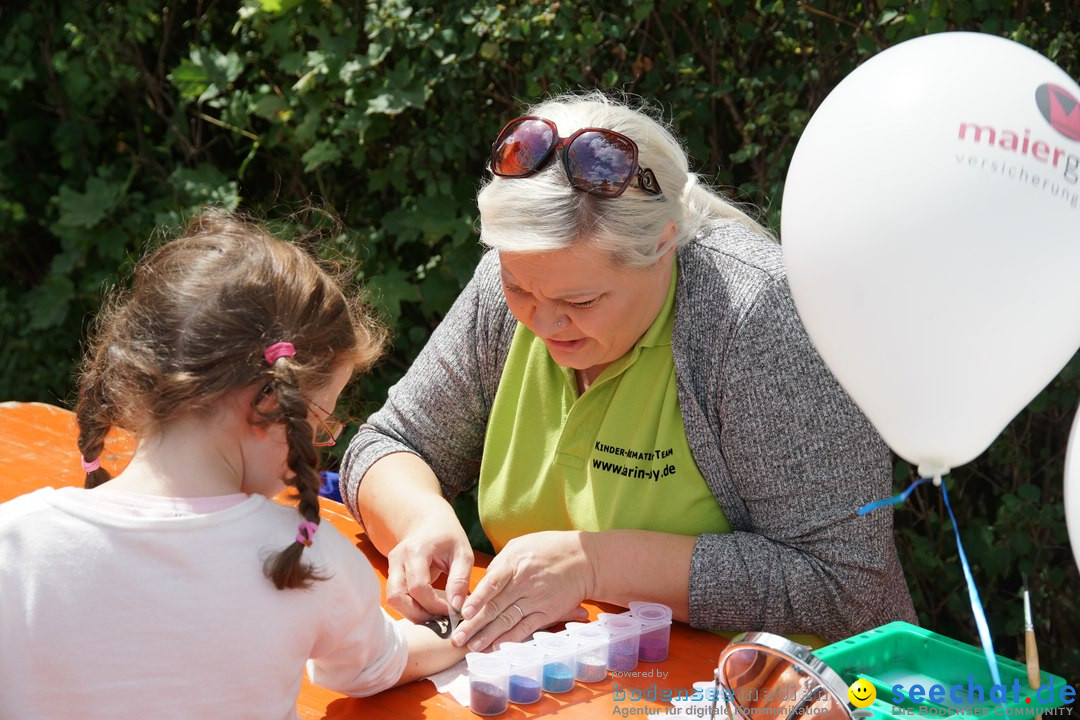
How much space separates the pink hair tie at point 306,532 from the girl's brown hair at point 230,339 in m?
0.01

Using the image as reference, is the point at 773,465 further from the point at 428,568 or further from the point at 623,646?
the point at 428,568

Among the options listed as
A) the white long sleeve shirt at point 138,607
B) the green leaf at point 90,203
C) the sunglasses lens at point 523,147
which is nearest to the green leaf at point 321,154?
the green leaf at point 90,203

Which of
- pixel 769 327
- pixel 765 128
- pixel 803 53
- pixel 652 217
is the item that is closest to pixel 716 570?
pixel 769 327

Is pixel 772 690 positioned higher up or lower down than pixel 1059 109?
lower down

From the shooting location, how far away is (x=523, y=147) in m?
2.01

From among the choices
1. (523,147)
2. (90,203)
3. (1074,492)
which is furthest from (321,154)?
(1074,492)

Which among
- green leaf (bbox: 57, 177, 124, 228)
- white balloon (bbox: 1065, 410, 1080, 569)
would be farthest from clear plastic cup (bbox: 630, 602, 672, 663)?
green leaf (bbox: 57, 177, 124, 228)

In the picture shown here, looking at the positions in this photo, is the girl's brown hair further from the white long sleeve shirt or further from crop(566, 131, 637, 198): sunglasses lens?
crop(566, 131, 637, 198): sunglasses lens

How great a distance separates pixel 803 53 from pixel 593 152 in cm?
133

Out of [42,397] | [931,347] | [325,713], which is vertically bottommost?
[42,397]

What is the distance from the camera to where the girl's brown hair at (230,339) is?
145cm

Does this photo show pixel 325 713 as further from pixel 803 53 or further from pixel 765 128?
pixel 803 53

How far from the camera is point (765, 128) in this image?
303 centimetres

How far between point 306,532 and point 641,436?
2.62ft
